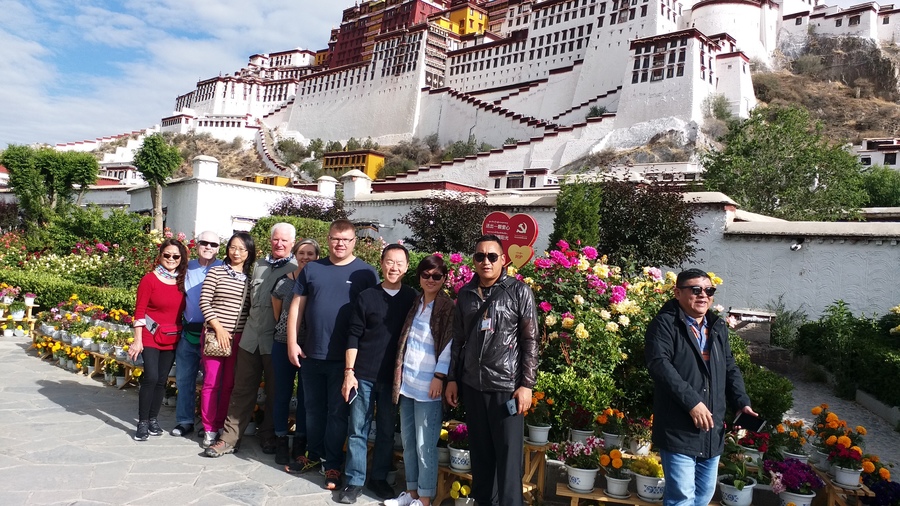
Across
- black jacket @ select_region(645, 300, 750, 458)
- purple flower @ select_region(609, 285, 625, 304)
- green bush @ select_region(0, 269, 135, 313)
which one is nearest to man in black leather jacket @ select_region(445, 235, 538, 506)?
black jacket @ select_region(645, 300, 750, 458)

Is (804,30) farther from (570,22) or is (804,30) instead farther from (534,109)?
(534,109)

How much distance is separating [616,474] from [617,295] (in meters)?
1.83

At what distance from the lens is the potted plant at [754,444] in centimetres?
412

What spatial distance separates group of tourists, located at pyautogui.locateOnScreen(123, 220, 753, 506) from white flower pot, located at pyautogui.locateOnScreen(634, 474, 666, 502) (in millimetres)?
378

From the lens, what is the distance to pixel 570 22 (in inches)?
1817

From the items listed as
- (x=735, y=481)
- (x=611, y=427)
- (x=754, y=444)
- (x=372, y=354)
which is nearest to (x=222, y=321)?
(x=372, y=354)

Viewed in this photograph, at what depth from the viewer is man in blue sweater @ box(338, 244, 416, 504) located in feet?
13.2

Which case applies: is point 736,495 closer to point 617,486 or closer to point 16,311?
point 617,486

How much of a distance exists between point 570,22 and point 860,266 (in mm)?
39497

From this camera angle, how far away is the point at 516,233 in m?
8.06

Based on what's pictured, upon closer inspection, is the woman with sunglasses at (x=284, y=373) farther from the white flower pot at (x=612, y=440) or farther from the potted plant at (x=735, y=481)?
the potted plant at (x=735, y=481)

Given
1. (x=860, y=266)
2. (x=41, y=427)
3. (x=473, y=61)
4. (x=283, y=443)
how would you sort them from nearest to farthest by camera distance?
(x=283, y=443) < (x=41, y=427) < (x=860, y=266) < (x=473, y=61)

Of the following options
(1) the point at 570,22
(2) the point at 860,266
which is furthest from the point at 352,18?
(2) the point at 860,266

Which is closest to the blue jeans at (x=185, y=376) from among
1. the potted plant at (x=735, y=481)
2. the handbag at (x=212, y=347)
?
the handbag at (x=212, y=347)
